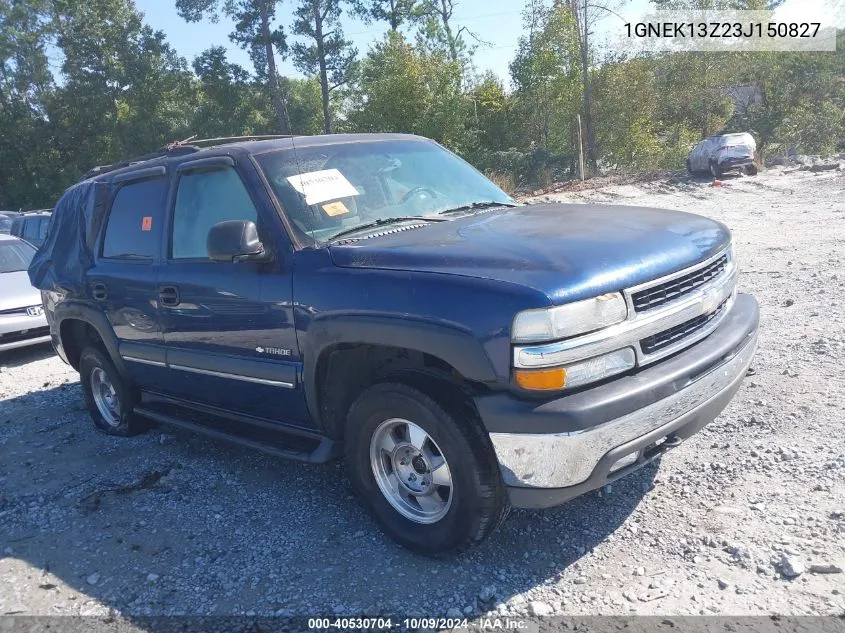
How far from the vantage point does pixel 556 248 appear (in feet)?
9.92

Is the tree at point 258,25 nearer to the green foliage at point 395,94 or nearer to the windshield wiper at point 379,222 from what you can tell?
the green foliage at point 395,94

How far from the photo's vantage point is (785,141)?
101 feet

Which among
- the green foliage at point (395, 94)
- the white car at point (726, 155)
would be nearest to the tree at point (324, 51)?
the green foliage at point (395, 94)

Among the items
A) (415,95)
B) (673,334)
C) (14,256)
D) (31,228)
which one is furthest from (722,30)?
(673,334)

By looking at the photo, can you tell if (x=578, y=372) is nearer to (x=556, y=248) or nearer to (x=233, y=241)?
(x=556, y=248)

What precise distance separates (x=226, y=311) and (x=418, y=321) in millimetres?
1453

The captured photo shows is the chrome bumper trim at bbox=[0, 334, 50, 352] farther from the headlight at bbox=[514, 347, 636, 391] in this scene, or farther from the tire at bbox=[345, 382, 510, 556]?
the headlight at bbox=[514, 347, 636, 391]

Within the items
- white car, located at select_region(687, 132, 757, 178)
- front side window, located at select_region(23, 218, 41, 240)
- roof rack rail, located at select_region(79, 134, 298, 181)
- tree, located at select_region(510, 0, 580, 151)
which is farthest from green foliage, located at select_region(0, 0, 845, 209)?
roof rack rail, located at select_region(79, 134, 298, 181)

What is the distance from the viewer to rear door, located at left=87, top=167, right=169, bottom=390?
178 inches

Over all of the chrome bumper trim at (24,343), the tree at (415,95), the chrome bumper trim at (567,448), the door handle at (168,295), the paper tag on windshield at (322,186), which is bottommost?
the chrome bumper trim at (24,343)

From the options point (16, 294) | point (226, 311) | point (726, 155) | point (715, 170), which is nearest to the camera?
point (226, 311)

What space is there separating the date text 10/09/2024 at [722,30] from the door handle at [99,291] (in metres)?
27.9

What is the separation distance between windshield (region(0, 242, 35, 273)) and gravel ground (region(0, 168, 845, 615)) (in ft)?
17.3

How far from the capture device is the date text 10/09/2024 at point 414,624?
2.81 m
